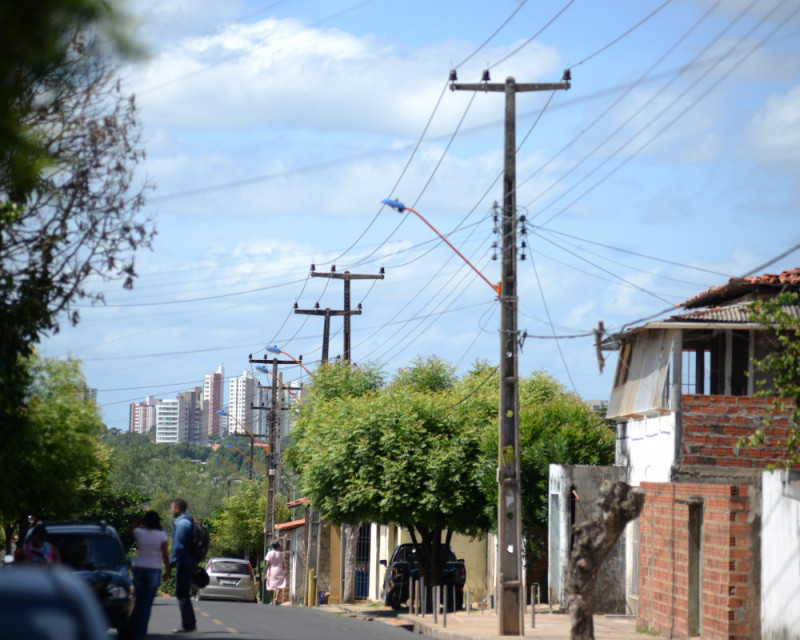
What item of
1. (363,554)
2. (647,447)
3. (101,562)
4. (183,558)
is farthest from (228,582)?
(101,562)

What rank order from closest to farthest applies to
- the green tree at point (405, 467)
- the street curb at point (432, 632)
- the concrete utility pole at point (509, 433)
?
the concrete utility pole at point (509, 433) < the street curb at point (432, 632) < the green tree at point (405, 467)

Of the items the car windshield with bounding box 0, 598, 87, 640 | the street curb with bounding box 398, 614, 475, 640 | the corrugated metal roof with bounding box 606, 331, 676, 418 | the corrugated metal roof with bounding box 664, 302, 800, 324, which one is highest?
the corrugated metal roof with bounding box 664, 302, 800, 324

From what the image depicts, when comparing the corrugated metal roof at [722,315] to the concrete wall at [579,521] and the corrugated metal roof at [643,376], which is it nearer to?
the corrugated metal roof at [643,376]

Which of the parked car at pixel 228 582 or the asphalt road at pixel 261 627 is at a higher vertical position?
the asphalt road at pixel 261 627

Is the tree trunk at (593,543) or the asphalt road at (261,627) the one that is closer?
the tree trunk at (593,543)

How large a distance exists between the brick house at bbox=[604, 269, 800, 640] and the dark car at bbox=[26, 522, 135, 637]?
28.8 ft

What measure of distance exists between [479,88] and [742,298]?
746 centimetres

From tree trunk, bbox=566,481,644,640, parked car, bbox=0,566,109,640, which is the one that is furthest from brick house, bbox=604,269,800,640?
parked car, bbox=0,566,109,640

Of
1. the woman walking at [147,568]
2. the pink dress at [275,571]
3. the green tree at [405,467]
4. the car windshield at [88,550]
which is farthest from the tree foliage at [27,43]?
the pink dress at [275,571]

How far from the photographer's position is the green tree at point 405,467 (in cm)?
2883

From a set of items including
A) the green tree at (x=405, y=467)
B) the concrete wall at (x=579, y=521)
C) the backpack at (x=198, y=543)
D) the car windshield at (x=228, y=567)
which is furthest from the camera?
the car windshield at (x=228, y=567)

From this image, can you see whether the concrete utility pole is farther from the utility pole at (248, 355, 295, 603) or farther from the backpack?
the utility pole at (248, 355, 295, 603)

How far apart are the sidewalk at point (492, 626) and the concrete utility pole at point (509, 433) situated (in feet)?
2.16

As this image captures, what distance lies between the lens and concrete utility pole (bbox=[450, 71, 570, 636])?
2036cm
